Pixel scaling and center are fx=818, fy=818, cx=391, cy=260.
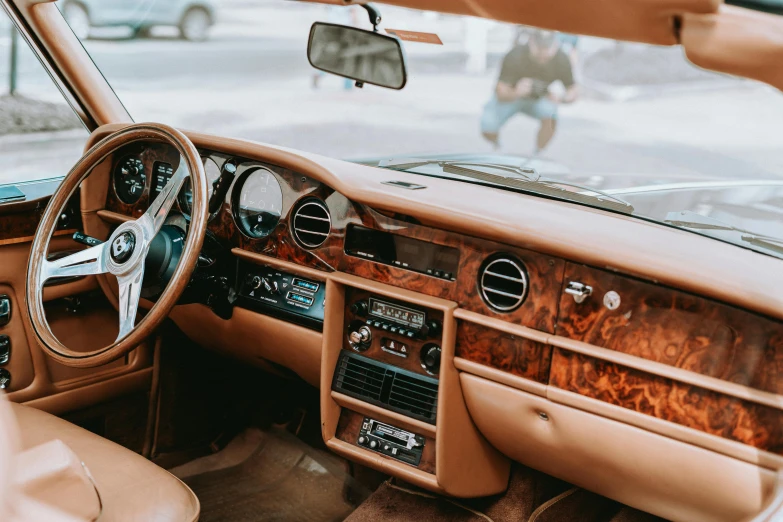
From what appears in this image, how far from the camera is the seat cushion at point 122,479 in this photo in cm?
188

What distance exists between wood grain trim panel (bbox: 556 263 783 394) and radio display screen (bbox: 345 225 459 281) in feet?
1.11

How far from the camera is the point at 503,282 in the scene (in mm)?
2125

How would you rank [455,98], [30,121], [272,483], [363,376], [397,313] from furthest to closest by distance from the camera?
[455,98] → [30,121] → [272,483] → [363,376] → [397,313]

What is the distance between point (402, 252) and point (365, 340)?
0.31 metres

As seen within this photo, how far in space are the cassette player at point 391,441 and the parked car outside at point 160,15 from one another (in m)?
Answer: 4.79

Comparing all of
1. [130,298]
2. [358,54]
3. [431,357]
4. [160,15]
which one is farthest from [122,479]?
[160,15]

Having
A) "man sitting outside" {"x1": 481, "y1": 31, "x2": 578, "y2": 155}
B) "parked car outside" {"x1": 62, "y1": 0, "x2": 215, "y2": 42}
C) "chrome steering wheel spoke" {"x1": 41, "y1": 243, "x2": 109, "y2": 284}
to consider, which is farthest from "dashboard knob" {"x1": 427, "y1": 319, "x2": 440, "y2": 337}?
"parked car outside" {"x1": 62, "y1": 0, "x2": 215, "y2": 42}

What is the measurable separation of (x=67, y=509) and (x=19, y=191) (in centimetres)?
162

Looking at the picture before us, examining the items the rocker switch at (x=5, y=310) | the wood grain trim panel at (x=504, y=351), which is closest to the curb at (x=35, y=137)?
the rocker switch at (x=5, y=310)

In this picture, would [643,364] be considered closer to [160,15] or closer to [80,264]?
[80,264]

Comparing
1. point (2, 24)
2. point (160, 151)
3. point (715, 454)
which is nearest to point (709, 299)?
point (715, 454)

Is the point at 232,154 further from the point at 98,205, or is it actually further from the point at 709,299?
the point at 709,299

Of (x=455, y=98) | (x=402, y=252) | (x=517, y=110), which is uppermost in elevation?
(x=517, y=110)

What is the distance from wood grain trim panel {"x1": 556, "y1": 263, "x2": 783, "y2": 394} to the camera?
1764 mm
